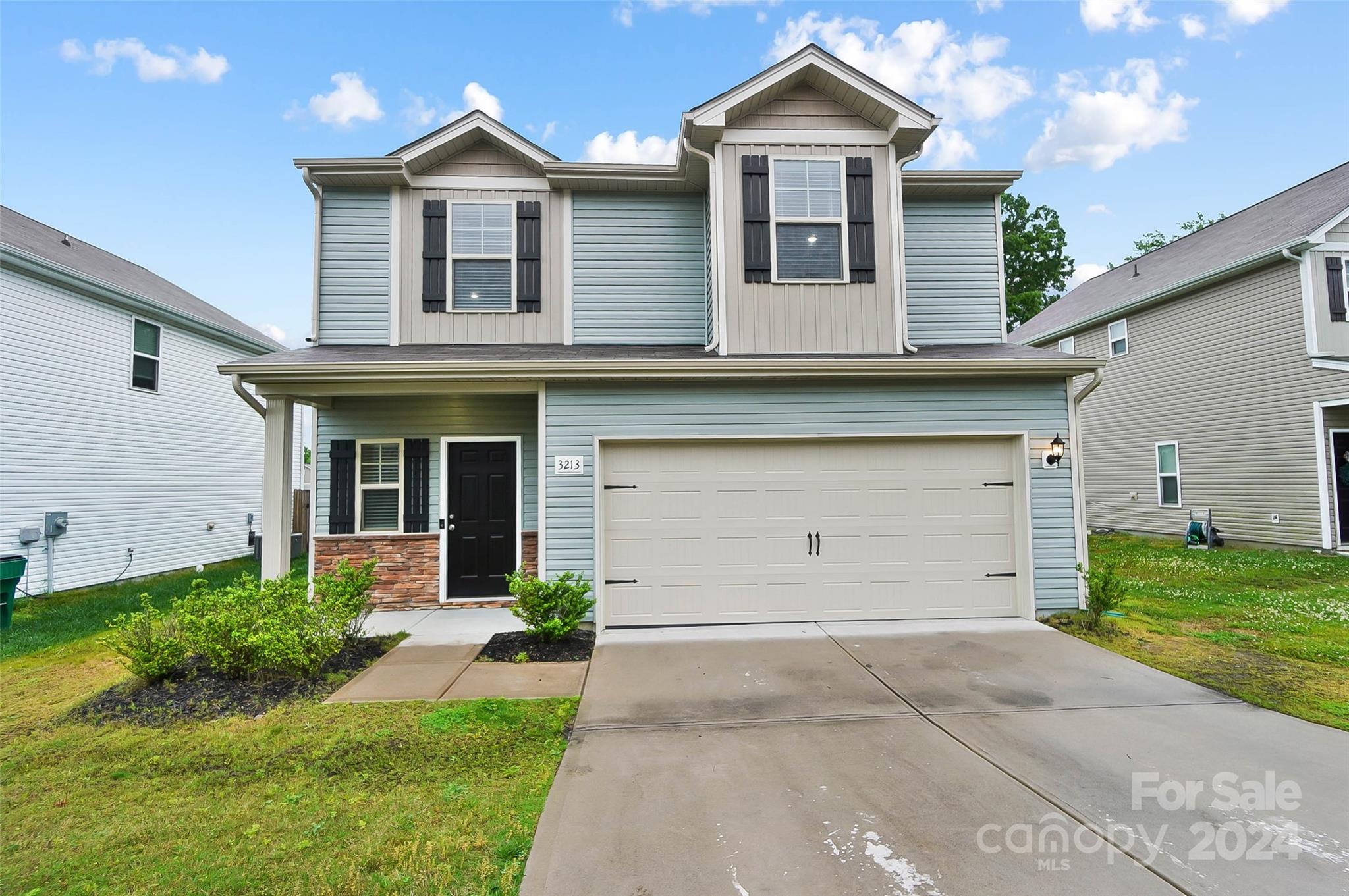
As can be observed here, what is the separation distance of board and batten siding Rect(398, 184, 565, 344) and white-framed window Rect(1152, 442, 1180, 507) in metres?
13.5

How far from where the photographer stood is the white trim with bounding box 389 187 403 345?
7781mm

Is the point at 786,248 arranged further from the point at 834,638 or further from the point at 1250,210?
the point at 1250,210

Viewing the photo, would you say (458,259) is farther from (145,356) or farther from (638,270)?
(145,356)

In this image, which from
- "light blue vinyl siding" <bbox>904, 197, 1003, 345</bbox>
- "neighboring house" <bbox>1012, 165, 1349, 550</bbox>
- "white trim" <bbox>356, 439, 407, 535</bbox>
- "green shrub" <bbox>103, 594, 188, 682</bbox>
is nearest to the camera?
"green shrub" <bbox>103, 594, 188, 682</bbox>

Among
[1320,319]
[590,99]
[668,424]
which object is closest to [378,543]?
[668,424]

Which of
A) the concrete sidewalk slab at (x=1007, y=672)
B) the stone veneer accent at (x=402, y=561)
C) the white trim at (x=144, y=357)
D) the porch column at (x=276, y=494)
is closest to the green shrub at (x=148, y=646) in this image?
the porch column at (x=276, y=494)

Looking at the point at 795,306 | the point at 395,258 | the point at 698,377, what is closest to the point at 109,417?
the point at 395,258

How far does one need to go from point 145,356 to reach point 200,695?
8.59 meters

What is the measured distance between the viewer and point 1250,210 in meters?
13.9

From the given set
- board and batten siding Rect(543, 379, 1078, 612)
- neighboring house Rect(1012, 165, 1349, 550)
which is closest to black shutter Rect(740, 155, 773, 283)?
board and batten siding Rect(543, 379, 1078, 612)

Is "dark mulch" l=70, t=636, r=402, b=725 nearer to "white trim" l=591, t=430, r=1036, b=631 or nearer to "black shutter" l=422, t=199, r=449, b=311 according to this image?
"white trim" l=591, t=430, r=1036, b=631

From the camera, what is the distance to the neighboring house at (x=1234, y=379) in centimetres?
1049

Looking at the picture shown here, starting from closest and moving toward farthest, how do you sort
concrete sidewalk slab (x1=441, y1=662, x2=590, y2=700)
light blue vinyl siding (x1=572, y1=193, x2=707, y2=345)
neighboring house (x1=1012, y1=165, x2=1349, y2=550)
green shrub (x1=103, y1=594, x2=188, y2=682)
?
concrete sidewalk slab (x1=441, y1=662, x2=590, y2=700), green shrub (x1=103, y1=594, x2=188, y2=682), light blue vinyl siding (x1=572, y1=193, x2=707, y2=345), neighboring house (x1=1012, y1=165, x2=1349, y2=550)

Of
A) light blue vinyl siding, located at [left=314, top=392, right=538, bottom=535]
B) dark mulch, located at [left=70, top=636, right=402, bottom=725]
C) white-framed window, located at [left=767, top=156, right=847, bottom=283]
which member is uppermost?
white-framed window, located at [left=767, top=156, right=847, bottom=283]
